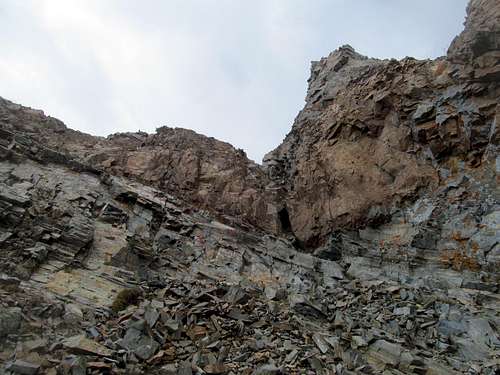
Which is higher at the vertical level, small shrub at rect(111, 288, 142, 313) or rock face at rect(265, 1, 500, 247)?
rock face at rect(265, 1, 500, 247)

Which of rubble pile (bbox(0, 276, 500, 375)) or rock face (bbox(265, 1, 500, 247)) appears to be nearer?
rubble pile (bbox(0, 276, 500, 375))

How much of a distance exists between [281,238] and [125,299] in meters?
13.1

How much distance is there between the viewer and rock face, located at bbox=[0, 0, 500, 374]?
10.5 m

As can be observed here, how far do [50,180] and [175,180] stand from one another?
849 centimetres

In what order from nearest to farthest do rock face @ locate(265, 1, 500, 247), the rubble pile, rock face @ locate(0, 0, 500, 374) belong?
the rubble pile, rock face @ locate(0, 0, 500, 374), rock face @ locate(265, 1, 500, 247)

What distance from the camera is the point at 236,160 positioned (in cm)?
Answer: 2847

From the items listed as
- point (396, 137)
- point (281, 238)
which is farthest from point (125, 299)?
point (396, 137)

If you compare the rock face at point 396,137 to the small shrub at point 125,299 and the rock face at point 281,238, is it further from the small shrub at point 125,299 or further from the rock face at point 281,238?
the small shrub at point 125,299

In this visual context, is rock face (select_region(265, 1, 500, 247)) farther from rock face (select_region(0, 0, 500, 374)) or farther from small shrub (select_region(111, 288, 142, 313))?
small shrub (select_region(111, 288, 142, 313))

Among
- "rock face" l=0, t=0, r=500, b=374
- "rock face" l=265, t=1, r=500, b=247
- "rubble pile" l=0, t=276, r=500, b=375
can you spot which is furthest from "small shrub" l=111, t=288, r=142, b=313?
"rock face" l=265, t=1, r=500, b=247

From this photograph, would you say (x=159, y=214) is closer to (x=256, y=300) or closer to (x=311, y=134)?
(x=256, y=300)

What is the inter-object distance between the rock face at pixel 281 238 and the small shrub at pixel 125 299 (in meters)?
0.08

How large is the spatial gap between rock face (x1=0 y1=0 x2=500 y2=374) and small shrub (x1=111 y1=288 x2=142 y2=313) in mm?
80

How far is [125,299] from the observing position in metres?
12.0
